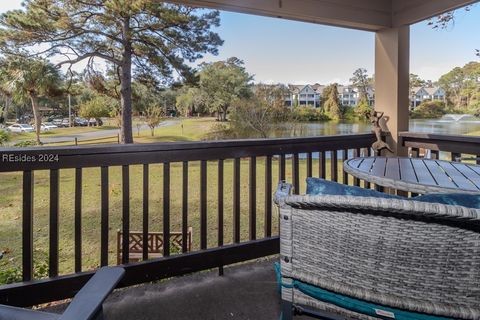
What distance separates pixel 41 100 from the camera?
3367 mm

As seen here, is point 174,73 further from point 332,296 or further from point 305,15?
point 332,296

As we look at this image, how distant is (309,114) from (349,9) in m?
1.38

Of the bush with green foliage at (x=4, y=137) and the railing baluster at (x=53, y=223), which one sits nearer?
the railing baluster at (x=53, y=223)

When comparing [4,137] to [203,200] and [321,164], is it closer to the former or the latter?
[203,200]

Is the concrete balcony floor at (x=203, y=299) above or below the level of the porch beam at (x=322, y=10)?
below

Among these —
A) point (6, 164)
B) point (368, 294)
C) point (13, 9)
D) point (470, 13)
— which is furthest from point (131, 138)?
point (470, 13)

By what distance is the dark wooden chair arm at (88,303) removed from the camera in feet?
2.63

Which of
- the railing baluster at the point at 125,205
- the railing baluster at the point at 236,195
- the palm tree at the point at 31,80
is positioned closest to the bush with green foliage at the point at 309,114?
the railing baluster at the point at 236,195

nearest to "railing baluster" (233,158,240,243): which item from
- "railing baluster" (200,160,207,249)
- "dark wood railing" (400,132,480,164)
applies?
"railing baluster" (200,160,207,249)

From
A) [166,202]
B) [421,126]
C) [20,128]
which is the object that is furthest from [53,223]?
[421,126]

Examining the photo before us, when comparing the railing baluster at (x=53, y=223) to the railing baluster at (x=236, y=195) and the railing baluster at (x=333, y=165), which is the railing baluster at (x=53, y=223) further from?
the railing baluster at (x=333, y=165)

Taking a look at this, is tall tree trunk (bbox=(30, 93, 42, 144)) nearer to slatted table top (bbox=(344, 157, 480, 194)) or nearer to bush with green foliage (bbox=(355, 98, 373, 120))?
slatted table top (bbox=(344, 157, 480, 194))

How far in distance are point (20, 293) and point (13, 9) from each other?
5.25 m

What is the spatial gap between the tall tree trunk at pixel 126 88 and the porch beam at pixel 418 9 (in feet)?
10.6
